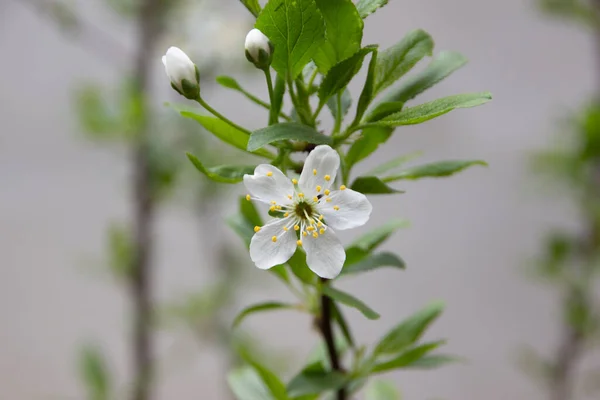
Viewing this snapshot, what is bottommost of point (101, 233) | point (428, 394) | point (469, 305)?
point (428, 394)

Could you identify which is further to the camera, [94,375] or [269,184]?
[94,375]

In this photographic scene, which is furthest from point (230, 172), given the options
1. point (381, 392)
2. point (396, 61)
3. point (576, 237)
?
point (576, 237)

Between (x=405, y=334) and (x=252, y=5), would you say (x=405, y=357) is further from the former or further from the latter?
(x=252, y=5)

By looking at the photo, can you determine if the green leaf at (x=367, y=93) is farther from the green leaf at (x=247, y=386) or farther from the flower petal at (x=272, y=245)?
the green leaf at (x=247, y=386)

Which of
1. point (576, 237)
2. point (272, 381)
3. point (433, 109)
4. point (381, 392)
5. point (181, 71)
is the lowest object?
point (576, 237)

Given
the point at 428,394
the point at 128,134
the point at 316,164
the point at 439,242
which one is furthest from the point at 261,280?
the point at 316,164

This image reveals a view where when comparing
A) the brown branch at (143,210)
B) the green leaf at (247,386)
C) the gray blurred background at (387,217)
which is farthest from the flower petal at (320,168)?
the gray blurred background at (387,217)

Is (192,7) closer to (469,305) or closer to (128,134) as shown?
(128,134)
